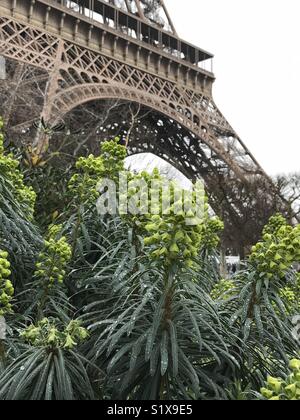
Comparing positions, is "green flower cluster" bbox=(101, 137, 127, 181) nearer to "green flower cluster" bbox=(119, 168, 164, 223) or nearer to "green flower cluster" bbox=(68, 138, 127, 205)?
"green flower cluster" bbox=(68, 138, 127, 205)

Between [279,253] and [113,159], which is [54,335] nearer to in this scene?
[279,253]

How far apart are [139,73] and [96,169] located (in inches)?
727

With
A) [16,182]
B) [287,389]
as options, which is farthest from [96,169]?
[287,389]

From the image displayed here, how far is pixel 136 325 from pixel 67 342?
0.94 ft

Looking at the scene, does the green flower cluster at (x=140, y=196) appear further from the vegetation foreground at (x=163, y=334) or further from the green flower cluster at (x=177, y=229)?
the green flower cluster at (x=177, y=229)

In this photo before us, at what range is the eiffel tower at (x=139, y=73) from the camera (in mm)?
15766

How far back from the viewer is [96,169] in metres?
2.78

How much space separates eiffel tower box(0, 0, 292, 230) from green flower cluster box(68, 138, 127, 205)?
34.2 ft

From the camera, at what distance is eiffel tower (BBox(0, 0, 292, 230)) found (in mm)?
15766

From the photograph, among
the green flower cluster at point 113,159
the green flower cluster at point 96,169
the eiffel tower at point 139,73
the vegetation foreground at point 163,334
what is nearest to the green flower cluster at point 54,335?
the vegetation foreground at point 163,334

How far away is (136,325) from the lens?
1814mm

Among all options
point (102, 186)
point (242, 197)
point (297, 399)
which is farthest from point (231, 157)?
point (297, 399)

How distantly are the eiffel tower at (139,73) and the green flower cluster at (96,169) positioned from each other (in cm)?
1043

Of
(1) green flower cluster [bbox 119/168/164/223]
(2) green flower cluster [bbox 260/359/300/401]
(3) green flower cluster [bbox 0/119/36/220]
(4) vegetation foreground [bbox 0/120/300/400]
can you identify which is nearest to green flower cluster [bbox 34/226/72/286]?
(4) vegetation foreground [bbox 0/120/300/400]
